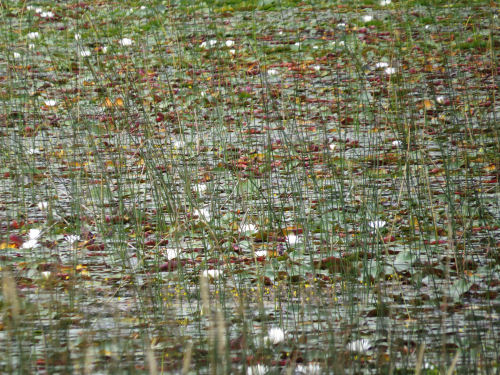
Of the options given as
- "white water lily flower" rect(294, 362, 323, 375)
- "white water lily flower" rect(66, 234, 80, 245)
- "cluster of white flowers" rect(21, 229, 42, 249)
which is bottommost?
"white water lily flower" rect(294, 362, 323, 375)

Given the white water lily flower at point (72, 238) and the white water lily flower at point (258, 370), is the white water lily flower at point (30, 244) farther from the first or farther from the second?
the white water lily flower at point (258, 370)

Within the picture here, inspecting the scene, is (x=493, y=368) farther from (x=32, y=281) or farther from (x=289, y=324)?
(x=32, y=281)

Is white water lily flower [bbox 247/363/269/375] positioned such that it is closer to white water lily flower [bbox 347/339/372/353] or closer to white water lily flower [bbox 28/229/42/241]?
white water lily flower [bbox 347/339/372/353]

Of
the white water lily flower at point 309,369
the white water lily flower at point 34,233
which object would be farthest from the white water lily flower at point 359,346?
the white water lily flower at point 34,233

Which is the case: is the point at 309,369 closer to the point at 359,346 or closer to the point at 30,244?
the point at 359,346

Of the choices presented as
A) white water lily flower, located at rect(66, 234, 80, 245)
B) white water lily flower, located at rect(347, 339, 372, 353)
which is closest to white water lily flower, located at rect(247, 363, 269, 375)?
white water lily flower, located at rect(347, 339, 372, 353)

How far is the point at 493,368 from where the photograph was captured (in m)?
1.38

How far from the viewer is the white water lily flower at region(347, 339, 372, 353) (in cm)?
134

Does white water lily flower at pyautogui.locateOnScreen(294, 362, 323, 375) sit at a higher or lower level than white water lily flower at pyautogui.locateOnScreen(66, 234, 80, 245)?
lower

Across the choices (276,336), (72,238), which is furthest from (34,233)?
(276,336)

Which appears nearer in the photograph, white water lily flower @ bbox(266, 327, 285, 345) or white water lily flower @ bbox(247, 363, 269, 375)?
white water lily flower @ bbox(247, 363, 269, 375)

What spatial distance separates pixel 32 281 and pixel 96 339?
1.37 feet

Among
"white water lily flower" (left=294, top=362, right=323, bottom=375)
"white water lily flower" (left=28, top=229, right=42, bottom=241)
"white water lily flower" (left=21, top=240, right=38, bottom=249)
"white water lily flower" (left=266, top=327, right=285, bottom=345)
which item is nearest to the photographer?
"white water lily flower" (left=294, top=362, right=323, bottom=375)

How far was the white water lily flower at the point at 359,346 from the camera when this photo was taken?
4.40ft
